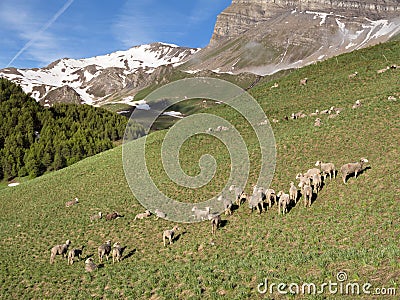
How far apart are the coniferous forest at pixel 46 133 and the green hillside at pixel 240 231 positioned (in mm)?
48204

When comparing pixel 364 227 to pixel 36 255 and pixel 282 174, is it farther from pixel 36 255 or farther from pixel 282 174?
pixel 36 255

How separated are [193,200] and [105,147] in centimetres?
8026

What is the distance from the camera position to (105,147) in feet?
352

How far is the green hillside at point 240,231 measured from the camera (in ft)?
58.2

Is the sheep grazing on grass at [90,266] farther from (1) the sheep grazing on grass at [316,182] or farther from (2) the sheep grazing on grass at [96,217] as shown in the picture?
(1) the sheep grazing on grass at [316,182]

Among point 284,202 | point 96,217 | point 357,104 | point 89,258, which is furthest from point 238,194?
point 357,104

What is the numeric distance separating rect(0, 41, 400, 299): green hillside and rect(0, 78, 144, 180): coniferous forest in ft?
158

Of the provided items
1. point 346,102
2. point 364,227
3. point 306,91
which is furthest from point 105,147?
Answer: point 364,227

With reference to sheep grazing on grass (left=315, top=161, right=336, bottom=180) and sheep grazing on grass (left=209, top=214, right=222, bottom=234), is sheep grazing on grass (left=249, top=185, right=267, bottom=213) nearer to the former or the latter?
sheep grazing on grass (left=209, top=214, right=222, bottom=234)

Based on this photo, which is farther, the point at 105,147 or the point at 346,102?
the point at 105,147

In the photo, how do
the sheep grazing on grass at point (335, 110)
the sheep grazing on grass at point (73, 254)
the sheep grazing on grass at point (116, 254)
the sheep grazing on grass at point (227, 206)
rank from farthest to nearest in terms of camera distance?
the sheep grazing on grass at point (335, 110)
the sheep grazing on grass at point (227, 206)
the sheep grazing on grass at point (73, 254)
the sheep grazing on grass at point (116, 254)

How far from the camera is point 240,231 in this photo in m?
24.6

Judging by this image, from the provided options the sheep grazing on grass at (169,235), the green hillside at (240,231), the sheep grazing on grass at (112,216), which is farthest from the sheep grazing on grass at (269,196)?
the sheep grazing on grass at (112,216)

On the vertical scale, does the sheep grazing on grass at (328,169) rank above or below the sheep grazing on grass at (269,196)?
above
